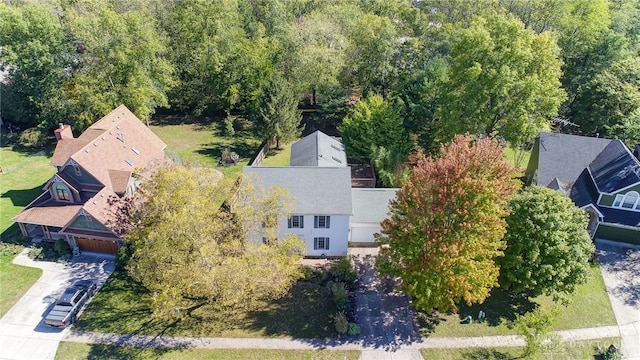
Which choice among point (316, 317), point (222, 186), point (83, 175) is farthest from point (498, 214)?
point (83, 175)

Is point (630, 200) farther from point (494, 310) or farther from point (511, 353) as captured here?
point (511, 353)

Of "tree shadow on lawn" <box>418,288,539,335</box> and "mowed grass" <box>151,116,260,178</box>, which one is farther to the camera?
"mowed grass" <box>151,116,260,178</box>

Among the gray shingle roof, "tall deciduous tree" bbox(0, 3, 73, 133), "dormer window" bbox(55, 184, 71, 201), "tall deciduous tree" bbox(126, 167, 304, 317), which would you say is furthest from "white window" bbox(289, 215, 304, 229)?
"tall deciduous tree" bbox(0, 3, 73, 133)

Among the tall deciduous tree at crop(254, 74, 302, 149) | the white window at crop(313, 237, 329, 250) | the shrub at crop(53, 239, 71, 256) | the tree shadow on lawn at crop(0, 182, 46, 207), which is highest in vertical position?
the tall deciduous tree at crop(254, 74, 302, 149)

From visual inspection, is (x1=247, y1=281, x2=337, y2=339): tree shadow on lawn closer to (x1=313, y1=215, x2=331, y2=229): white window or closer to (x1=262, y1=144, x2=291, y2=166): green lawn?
(x1=313, y1=215, x2=331, y2=229): white window

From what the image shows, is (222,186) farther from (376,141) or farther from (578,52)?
(578,52)

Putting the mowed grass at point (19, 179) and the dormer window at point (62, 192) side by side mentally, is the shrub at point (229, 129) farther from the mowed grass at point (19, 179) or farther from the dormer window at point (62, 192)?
the dormer window at point (62, 192)

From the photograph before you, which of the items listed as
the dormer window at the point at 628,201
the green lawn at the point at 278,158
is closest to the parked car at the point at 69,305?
the green lawn at the point at 278,158
